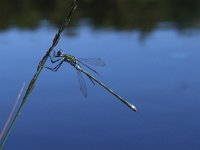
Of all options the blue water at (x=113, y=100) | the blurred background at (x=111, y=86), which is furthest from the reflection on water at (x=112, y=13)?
the blue water at (x=113, y=100)

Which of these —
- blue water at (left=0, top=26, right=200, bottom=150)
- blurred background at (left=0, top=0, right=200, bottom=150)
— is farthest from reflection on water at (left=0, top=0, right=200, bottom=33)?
blue water at (left=0, top=26, right=200, bottom=150)

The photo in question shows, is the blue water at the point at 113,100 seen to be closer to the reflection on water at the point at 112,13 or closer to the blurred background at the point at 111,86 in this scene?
the blurred background at the point at 111,86

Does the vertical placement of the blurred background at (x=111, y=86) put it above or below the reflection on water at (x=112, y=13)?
below

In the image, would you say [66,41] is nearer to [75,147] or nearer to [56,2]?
[75,147]

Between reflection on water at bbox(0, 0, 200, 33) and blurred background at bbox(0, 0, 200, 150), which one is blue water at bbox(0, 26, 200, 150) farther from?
reflection on water at bbox(0, 0, 200, 33)

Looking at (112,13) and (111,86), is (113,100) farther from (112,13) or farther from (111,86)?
(112,13)

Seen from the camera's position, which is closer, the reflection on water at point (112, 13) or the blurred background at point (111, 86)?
the blurred background at point (111, 86)

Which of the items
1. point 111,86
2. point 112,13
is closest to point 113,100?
point 111,86
